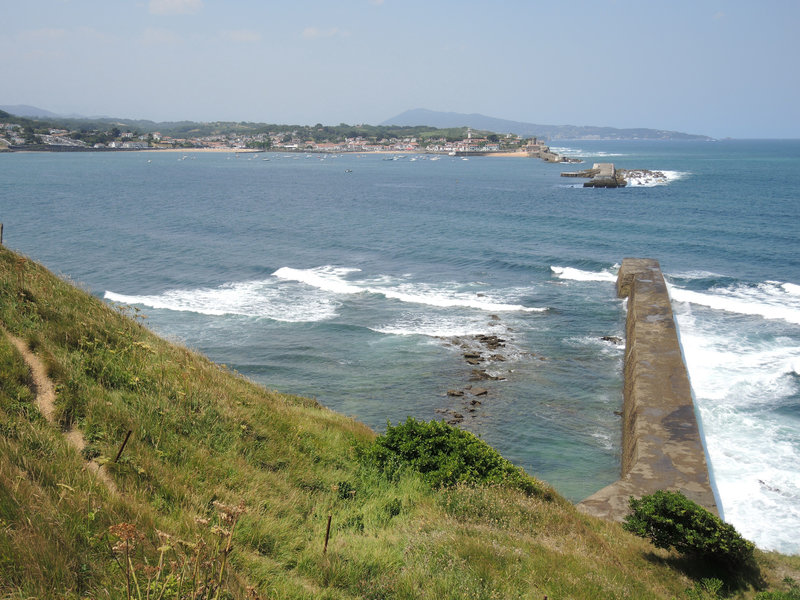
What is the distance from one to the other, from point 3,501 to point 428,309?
25.7 meters

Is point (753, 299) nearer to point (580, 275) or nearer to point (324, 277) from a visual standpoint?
point (580, 275)

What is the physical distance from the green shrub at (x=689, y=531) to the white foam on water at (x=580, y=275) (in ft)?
88.7

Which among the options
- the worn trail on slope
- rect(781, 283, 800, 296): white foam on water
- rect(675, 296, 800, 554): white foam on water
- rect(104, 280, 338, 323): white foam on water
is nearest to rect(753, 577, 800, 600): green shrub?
rect(675, 296, 800, 554): white foam on water

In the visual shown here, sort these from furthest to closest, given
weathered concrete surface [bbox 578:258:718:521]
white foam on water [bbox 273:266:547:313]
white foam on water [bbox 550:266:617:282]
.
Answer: white foam on water [bbox 550:266:617:282] < white foam on water [bbox 273:266:547:313] < weathered concrete surface [bbox 578:258:718:521]

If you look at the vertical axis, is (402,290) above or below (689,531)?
below

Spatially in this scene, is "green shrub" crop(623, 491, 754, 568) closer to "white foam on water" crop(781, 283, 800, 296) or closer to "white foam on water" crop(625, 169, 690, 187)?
"white foam on water" crop(781, 283, 800, 296)

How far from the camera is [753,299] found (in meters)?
31.9

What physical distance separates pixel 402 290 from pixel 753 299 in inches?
757

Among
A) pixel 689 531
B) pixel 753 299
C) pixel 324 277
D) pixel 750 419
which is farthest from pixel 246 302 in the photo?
pixel 753 299

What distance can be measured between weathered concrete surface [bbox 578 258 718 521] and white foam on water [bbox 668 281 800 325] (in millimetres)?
5785

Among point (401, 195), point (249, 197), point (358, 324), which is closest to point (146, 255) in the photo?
point (358, 324)

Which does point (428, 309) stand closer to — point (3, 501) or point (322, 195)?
point (3, 501)

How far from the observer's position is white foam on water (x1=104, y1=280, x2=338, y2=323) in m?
29.8

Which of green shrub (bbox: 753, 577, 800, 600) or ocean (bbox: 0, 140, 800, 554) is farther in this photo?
ocean (bbox: 0, 140, 800, 554)
